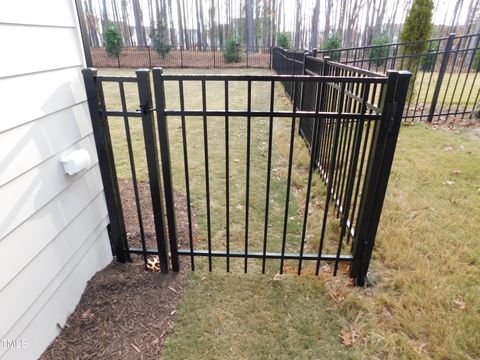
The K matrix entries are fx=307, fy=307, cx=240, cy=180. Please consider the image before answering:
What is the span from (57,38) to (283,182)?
285cm

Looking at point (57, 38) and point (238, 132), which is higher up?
point (57, 38)

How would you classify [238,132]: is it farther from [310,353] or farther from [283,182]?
[310,353]

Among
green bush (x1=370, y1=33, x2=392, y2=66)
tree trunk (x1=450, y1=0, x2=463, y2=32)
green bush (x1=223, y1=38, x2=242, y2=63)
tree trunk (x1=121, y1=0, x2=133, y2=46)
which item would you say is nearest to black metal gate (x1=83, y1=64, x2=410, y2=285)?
green bush (x1=370, y1=33, x2=392, y2=66)

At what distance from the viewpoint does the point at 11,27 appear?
1.41 metres

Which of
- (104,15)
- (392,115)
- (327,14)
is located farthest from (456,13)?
(392,115)

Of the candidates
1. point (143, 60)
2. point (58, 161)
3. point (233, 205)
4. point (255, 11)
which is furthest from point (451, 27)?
point (58, 161)

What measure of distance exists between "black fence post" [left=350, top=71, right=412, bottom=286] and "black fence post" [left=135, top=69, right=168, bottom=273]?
1.39 meters

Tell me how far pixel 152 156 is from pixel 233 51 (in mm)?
18383

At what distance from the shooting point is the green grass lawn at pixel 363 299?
6.03 feet

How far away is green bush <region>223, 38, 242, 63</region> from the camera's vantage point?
1858 centimetres

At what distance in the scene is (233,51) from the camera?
18.7 m

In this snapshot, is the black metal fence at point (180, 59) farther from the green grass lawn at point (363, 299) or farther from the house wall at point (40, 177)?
the house wall at point (40, 177)

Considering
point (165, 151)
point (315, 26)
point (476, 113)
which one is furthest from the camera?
point (315, 26)

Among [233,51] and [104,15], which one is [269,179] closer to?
[233,51]
